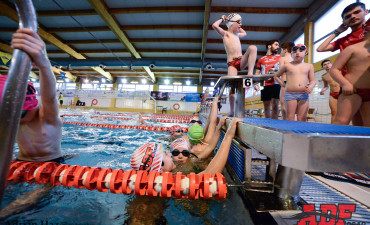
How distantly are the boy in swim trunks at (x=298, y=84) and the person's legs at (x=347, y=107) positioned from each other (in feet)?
3.78

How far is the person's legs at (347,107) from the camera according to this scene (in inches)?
72.0

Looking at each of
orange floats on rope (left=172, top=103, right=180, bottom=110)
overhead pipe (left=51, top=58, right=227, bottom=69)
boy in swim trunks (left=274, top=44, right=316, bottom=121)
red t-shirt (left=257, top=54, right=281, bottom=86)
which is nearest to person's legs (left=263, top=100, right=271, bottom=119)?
red t-shirt (left=257, top=54, right=281, bottom=86)

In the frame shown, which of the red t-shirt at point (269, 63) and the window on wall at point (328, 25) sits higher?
the window on wall at point (328, 25)

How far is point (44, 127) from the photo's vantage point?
1556 mm

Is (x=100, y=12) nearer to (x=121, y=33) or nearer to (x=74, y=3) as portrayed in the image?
(x=74, y=3)

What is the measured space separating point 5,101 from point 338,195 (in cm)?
251

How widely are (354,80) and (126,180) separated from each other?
110 inches

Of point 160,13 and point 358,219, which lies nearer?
point 358,219

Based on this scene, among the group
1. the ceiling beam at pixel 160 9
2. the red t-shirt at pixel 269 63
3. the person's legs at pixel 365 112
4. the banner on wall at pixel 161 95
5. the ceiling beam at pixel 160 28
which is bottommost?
the person's legs at pixel 365 112

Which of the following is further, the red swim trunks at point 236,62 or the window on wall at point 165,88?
the window on wall at point 165,88

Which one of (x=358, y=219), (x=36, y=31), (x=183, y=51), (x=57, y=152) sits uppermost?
(x=183, y=51)

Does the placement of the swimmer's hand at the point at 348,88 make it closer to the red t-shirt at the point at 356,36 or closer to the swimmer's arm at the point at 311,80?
the red t-shirt at the point at 356,36

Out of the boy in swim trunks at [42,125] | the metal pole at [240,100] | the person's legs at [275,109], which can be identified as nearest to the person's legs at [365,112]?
the metal pole at [240,100]

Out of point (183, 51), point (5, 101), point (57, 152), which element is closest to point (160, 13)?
point (183, 51)
